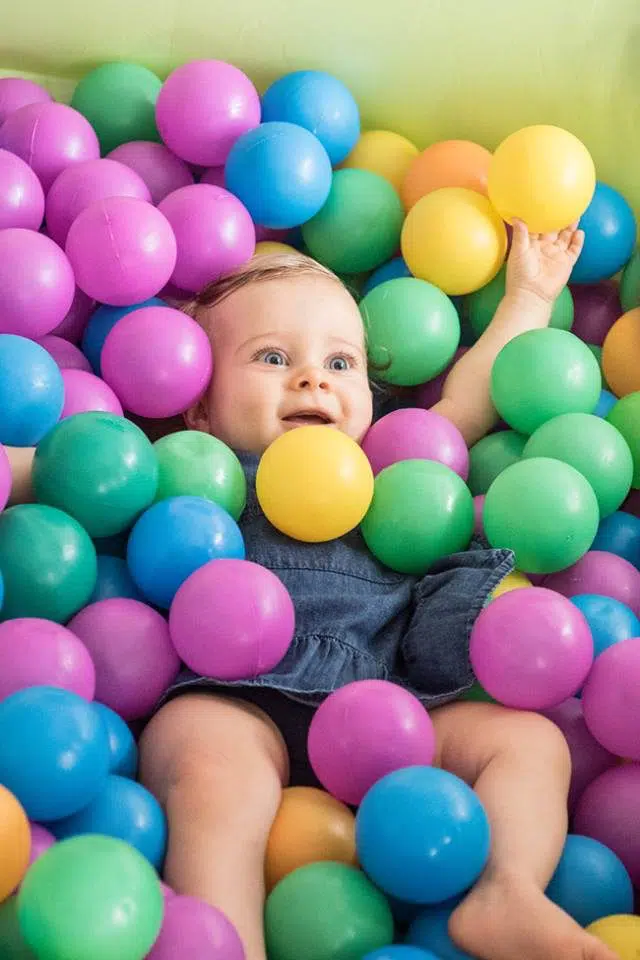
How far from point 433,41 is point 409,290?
0.43 metres

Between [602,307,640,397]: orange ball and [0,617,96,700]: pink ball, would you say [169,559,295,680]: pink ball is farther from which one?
[602,307,640,397]: orange ball

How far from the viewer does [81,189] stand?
1.62 meters

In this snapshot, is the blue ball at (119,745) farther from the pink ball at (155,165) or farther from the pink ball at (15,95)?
the pink ball at (15,95)

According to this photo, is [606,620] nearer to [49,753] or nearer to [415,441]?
[415,441]

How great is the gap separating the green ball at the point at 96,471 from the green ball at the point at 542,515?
1.21ft

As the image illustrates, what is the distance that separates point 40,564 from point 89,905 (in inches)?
17.2

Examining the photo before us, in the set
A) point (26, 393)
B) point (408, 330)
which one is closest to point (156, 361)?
point (26, 393)

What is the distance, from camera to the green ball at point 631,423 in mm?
1543

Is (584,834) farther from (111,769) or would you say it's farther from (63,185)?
(63,185)

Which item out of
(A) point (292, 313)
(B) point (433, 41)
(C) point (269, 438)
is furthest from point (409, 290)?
(B) point (433, 41)

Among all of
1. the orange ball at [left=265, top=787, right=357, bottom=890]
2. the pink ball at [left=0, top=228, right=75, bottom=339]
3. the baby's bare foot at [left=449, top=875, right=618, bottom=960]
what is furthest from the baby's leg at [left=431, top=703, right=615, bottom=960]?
the pink ball at [left=0, top=228, right=75, bottom=339]

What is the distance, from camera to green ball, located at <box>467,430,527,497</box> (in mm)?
1572

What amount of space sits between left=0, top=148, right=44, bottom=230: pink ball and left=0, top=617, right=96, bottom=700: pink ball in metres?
0.64

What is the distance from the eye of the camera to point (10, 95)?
1.79 m
